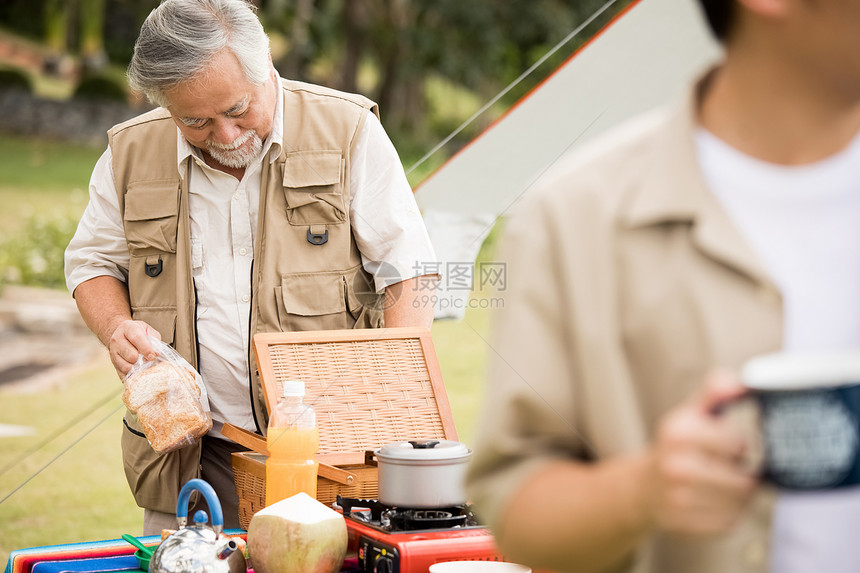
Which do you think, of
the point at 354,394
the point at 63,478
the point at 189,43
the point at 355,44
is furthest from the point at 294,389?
the point at 355,44

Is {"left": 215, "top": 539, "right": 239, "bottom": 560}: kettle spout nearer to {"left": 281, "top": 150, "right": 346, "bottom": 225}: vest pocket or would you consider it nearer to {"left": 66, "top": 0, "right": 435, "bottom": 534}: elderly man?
{"left": 66, "top": 0, "right": 435, "bottom": 534}: elderly man

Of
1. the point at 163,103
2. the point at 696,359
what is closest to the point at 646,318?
the point at 696,359

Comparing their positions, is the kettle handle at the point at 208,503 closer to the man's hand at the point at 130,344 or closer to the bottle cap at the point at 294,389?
the bottle cap at the point at 294,389

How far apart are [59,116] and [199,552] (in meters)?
11.2

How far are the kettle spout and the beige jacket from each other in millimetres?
1001

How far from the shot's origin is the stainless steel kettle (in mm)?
1716

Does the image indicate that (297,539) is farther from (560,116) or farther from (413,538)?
(560,116)

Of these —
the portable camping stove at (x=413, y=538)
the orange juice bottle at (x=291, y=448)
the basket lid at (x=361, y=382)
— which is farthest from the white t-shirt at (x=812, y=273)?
the basket lid at (x=361, y=382)

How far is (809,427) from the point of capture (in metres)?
0.73

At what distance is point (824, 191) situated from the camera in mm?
846

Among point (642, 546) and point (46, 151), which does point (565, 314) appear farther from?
point (46, 151)

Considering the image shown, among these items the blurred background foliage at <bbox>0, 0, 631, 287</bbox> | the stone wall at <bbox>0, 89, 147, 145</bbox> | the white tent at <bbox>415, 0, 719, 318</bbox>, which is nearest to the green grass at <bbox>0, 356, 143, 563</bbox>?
the white tent at <bbox>415, 0, 719, 318</bbox>

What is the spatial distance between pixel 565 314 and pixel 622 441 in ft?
0.38

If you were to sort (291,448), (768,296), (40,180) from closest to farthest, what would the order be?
1. (768,296)
2. (291,448)
3. (40,180)
